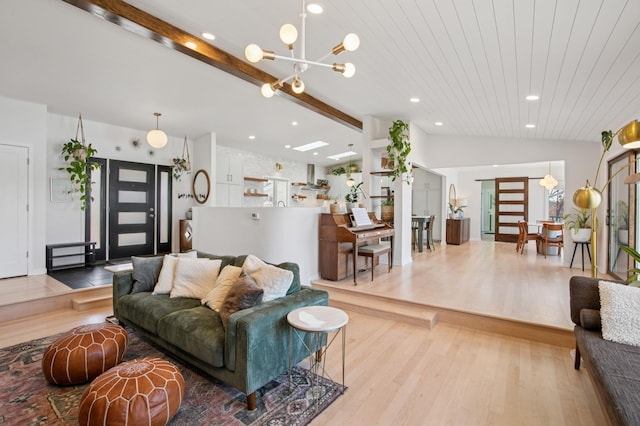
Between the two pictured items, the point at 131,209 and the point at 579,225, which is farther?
the point at 131,209

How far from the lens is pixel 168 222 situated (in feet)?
22.7

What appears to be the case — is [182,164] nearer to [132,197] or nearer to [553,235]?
[132,197]

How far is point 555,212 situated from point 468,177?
2.64 meters

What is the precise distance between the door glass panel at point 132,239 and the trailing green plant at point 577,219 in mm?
8285

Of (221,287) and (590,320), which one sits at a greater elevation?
(221,287)

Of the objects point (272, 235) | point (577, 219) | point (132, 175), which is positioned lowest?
point (272, 235)

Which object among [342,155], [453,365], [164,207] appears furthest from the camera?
[342,155]

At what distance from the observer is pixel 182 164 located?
689 cm

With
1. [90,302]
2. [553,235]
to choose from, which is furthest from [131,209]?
[553,235]

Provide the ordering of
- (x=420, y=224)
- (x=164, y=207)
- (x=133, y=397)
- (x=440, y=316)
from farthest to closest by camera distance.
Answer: (x=420, y=224), (x=164, y=207), (x=440, y=316), (x=133, y=397)

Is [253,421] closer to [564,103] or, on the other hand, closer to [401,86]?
[401,86]

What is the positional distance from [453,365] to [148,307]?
2.62 m

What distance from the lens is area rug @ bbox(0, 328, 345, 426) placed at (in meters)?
1.88

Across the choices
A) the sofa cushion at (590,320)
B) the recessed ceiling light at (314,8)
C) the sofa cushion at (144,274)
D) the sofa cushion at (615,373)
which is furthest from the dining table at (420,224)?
the sofa cushion at (144,274)
